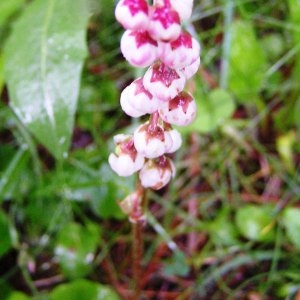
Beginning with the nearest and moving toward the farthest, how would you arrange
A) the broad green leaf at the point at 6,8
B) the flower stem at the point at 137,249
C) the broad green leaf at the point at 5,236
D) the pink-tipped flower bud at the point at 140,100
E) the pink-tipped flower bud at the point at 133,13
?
the pink-tipped flower bud at the point at 133,13
the pink-tipped flower bud at the point at 140,100
the flower stem at the point at 137,249
the broad green leaf at the point at 5,236
the broad green leaf at the point at 6,8

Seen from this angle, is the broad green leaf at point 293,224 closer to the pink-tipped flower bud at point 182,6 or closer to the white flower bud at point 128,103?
the white flower bud at point 128,103

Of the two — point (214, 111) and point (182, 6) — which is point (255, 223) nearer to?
point (214, 111)

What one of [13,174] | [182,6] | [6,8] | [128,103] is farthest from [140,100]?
[6,8]

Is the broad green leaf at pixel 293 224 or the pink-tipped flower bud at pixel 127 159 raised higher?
the pink-tipped flower bud at pixel 127 159

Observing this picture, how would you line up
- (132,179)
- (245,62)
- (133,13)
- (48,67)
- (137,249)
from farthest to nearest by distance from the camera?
(245,62)
(132,179)
(48,67)
(137,249)
(133,13)

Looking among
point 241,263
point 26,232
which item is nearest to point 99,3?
point 26,232

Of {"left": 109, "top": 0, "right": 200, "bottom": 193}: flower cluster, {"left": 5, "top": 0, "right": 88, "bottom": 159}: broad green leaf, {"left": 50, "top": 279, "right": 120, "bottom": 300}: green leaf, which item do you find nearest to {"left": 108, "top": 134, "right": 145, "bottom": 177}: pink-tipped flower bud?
{"left": 109, "top": 0, "right": 200, "bottom": 193}: flower cluster

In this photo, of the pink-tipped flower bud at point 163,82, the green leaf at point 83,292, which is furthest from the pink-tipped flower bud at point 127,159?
the green leaf at point 83,292
